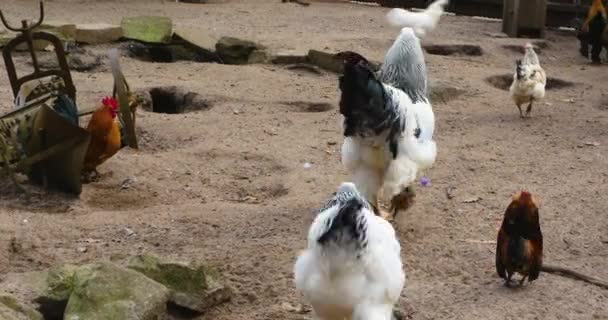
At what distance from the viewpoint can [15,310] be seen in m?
3.99

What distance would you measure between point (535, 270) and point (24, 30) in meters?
3.94

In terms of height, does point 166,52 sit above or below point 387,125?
below

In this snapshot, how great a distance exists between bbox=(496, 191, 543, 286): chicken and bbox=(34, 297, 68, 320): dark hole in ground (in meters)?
2.34

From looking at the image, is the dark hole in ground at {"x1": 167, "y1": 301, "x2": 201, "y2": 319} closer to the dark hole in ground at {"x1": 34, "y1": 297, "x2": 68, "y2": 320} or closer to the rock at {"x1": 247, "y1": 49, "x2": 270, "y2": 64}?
the dark hole in ground at {"x1": 34, "y1": 297, "x2": 68, "y2": 320}

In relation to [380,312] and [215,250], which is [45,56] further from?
[380,312]

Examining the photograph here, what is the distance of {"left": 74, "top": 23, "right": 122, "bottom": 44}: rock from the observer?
435 inches

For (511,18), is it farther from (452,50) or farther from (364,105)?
(364,105)

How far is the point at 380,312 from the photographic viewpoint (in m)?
3.65

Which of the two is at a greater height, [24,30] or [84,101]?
[24,30]

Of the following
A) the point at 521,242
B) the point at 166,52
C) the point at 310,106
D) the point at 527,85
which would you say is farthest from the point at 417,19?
Answer: the point at 166,52

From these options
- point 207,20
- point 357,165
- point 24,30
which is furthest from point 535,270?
point 207,20

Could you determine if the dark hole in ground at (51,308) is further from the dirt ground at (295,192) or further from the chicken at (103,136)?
the chicken at (103,136)

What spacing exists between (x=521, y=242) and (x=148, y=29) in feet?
25.0

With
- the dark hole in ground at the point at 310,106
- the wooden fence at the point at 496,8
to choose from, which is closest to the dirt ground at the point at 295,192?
the dark hole in ground at the point at 310,106
